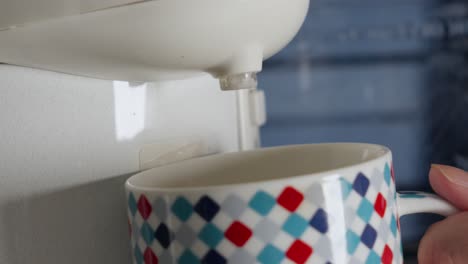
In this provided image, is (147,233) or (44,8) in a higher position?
(44,8)

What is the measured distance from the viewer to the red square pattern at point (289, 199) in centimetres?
24

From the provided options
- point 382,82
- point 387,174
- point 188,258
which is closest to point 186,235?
point 188,258

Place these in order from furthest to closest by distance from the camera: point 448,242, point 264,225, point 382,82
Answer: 1. point 382,82
2. point 448,242
3. point 264,225

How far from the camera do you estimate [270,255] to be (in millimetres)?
243

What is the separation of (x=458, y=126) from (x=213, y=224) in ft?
2.89

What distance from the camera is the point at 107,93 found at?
359mm

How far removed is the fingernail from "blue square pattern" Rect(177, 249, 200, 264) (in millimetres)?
200

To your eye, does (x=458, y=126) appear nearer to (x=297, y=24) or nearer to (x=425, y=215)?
(x=425, y=215)

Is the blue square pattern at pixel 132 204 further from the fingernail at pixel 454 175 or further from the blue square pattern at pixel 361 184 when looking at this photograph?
the fingernail at pixel 454 175

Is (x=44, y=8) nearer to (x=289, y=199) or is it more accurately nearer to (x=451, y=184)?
(x=289, y=199)

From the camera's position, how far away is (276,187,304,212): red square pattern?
0.24 metres

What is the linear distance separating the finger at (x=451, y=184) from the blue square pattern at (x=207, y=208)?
0.18 m

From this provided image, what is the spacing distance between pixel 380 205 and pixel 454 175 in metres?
0.12

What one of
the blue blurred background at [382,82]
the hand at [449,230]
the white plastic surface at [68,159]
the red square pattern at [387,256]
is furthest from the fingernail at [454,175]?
the blue blurred background at [382,82]
